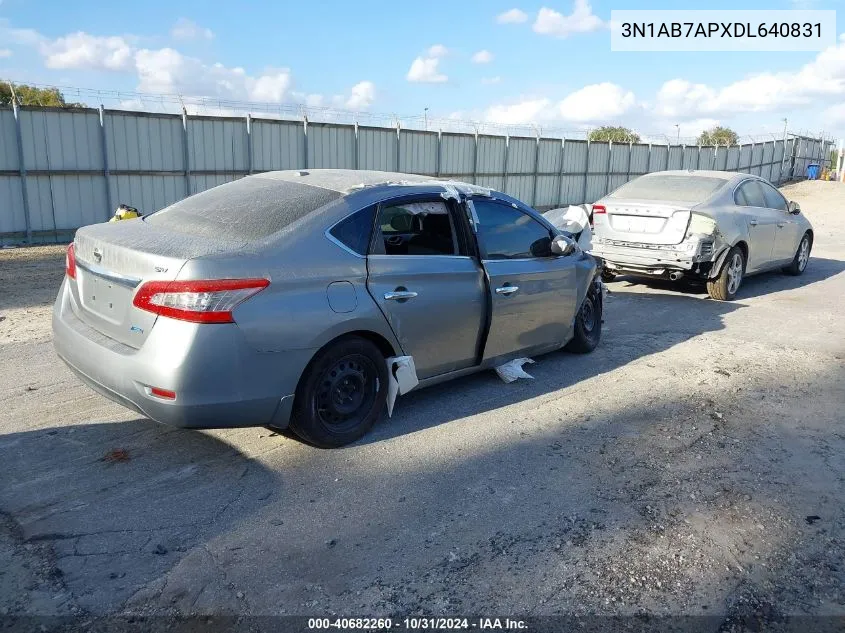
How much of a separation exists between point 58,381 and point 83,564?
2602mm

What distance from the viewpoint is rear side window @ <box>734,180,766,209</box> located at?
9.93 m

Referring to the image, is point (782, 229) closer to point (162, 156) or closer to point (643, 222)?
point (643, 222)

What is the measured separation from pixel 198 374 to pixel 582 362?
3.83 m

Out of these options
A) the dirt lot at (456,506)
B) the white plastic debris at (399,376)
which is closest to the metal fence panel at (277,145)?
the dirt lot at (456,506)

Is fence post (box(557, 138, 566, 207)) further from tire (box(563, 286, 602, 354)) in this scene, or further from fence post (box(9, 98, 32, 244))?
tire (box(563, 286, 602, 354))

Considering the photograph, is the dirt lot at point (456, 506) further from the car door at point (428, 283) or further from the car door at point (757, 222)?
the car door at point (757, 222)

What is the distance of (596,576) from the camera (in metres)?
3.19

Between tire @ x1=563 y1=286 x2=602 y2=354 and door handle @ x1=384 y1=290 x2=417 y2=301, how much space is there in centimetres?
233

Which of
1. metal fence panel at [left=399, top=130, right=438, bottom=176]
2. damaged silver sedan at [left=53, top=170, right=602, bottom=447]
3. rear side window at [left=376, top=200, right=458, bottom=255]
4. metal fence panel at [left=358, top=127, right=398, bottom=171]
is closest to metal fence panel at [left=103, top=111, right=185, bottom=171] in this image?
metal fence panel at [left=358, top=127, right=398, bottom=171]

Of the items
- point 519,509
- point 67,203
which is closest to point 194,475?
point 519,509

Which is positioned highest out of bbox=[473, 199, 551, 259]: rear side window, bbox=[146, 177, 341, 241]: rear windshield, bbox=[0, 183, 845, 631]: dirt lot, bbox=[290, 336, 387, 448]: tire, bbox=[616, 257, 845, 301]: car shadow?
bbox=[146, 177, 341, 241]: rear windshield

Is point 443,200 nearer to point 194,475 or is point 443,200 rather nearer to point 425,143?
point 194,475

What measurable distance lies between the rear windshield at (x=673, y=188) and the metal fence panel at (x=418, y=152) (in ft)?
30.7

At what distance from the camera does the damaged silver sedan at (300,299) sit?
3.66 metres
